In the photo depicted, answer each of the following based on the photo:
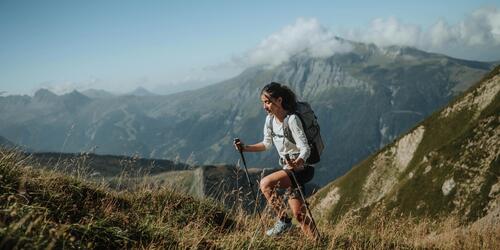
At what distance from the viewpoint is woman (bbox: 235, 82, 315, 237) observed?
7.39 metres

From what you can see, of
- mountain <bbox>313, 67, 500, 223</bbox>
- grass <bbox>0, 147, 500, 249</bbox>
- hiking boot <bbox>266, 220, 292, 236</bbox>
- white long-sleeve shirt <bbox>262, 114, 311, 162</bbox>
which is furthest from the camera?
mountain <bbox>313, 67, 500, 223</bbox>

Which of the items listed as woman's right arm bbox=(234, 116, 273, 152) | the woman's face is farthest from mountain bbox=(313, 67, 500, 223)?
the woman's face

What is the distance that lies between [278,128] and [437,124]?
405ft

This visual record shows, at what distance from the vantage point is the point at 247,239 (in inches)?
233

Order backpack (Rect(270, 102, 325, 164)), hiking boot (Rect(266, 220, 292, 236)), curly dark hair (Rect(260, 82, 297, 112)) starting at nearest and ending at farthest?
hiking boot (Rect(266, 220, 292, 236)) → backpack (Rect(270, 102, 325, 164)) → curly dark hair (Rect(260, 82, 297, 112))

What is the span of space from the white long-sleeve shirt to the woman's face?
29 centimetres

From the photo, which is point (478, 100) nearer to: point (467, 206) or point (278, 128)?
point (467, 206)

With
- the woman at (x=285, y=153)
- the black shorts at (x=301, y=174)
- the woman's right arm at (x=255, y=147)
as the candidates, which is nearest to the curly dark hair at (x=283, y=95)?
the woman at (x=285, y=153)

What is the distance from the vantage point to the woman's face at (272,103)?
827 cm

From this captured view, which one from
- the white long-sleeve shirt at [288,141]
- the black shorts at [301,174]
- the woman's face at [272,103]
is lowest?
the black shorts at [301,174]

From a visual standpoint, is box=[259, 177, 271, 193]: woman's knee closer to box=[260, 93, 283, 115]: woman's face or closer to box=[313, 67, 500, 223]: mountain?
box=[260, 93, 283, 115]: woman's face

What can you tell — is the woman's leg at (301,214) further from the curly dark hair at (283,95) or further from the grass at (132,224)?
the curly dark hair at (283,95)

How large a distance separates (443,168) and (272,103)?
103747mm

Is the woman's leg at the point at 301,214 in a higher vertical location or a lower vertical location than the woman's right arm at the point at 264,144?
lower
